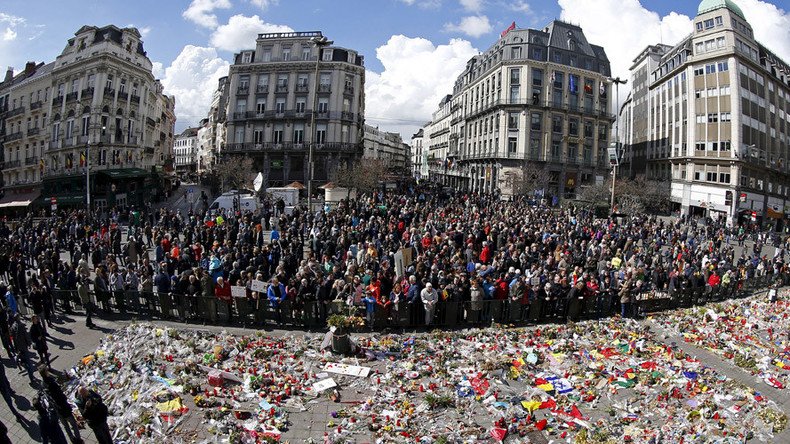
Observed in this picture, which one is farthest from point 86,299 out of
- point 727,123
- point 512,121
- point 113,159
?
point 727,123

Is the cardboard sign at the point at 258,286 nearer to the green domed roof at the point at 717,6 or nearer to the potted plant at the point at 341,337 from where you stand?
the potted plant at the point at 341,337

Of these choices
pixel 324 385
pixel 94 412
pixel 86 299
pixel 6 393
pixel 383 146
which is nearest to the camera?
pixel 94 412

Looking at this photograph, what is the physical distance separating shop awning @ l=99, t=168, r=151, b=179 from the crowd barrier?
33615 millimetres

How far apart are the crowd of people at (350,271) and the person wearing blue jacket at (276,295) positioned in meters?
0.03

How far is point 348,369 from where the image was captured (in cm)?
1017

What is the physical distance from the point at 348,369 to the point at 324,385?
2.86ft

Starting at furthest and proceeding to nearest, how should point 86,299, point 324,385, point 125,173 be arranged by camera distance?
1. point 125,173
2. point 86,299
3. point 324,385

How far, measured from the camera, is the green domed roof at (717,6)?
2066 inches

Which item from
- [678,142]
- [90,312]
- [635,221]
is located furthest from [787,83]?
[90,312]

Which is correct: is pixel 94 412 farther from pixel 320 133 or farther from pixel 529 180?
pixel 529 180

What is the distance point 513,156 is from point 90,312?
56.9 metres

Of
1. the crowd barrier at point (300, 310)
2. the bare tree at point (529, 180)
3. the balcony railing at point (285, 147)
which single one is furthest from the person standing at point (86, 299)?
the bare tree at point (529, 180)

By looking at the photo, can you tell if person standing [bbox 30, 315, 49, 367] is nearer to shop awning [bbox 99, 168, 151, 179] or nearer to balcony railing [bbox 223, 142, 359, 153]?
shop awning [bbox 99, 168, 151, 179]

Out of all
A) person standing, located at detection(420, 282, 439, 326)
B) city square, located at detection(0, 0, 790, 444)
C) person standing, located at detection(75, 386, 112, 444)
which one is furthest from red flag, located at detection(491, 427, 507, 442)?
person standing, located at detection(75, 386, 112, 444)
